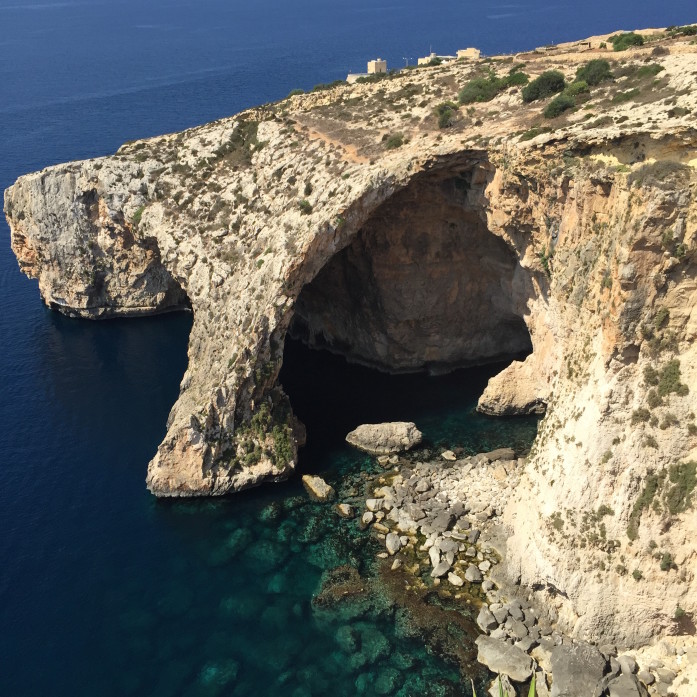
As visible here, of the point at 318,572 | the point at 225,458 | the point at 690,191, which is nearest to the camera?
the point at 690,191

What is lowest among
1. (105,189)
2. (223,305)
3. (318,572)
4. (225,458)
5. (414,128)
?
(318,572)

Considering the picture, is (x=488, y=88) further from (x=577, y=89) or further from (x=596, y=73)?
(x=577, y=89)

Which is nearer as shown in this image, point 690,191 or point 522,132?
point 690,191

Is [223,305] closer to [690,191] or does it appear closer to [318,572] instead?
[318,572]

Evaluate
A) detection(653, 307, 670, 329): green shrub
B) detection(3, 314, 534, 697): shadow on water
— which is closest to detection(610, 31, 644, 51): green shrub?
detection(3, 314, 534, 697): shadow on water

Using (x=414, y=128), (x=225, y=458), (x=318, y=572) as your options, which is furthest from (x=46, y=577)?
(x=414, y=128)

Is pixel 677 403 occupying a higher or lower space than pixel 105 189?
lower

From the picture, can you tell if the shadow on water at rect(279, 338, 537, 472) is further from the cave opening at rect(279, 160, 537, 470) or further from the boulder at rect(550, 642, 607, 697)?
the boulder at rect(550, 642, 607, 697)
